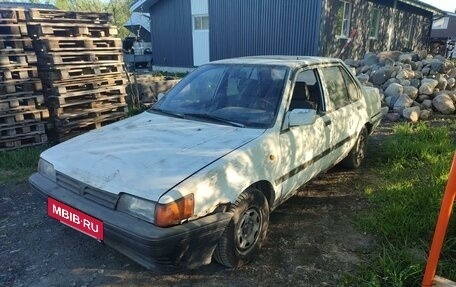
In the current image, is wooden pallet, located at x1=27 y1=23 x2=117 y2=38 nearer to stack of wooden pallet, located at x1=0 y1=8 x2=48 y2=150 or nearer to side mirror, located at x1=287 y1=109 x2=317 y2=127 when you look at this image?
stack of wooden pallet, located at x1=0 y1=8 x2=48 y2=150

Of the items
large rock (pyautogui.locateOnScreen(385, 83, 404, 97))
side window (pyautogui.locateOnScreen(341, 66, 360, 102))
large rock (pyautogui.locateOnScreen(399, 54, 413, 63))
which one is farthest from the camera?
large rock (pyautogui.locateOnScreen(399, 54, 413, 63))

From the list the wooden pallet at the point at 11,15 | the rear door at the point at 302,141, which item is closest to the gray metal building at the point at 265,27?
the rear door at the point at 302,141

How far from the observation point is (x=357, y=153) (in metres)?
4.87

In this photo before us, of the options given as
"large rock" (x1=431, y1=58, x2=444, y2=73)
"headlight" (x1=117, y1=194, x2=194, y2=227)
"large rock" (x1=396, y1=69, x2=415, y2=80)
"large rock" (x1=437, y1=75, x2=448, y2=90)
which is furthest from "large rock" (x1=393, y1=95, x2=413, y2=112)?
"headlight" (x1=117, y1=194, x2=194, y2=227)

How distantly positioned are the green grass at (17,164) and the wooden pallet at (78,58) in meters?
1.41

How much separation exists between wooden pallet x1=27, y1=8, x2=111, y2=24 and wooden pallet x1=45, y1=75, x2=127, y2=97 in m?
1.05

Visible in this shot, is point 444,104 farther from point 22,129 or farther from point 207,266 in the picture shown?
point 22,129

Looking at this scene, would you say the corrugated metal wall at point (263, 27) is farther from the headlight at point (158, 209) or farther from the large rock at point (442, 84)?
the headlight at point (158, 209)

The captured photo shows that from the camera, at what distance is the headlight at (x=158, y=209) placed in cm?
217

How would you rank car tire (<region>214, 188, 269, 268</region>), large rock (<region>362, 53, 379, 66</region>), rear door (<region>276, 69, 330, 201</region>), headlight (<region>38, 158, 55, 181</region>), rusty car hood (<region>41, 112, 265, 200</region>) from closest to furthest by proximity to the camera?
rusty car hood (<region>41, 112, 265, 200</region>)
car tire (<region>214, 188, 269, 268</region>)
headlight (<region>38, 158, 55, 181</region>)
rear door (<region>276, 69, 330, 201</region>)
large rock (<region>362, 53, 379, 66</region>)

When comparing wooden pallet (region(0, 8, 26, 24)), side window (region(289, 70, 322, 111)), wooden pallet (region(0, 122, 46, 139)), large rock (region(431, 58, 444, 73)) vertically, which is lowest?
wooden pallet (region(0, 122, 46, 139))

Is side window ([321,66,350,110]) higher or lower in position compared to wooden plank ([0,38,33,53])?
lower

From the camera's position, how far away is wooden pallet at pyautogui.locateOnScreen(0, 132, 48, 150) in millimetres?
5278

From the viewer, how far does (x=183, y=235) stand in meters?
2.19
